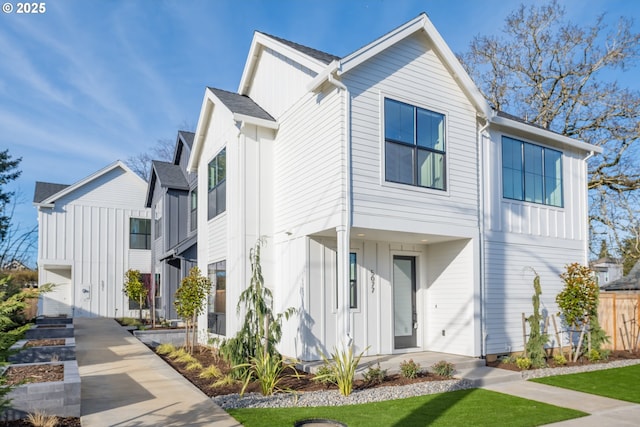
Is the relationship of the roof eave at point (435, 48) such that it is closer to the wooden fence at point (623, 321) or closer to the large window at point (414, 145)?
the large window at point (414, 145)

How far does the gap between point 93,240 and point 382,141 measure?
788 inches


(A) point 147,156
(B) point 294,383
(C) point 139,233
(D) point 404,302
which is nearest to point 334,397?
(B) point 294,383

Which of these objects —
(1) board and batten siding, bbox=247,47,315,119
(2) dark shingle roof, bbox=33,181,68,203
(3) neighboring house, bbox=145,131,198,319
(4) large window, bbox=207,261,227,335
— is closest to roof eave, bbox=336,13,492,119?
(1) board and batten siding, bbox=247,47,315,119

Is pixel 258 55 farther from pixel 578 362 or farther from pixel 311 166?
pixel 578 362

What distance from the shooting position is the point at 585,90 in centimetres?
2212

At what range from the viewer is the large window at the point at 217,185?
41.2ft

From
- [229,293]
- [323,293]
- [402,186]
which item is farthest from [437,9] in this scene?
[229,293]

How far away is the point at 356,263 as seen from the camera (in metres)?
10.4

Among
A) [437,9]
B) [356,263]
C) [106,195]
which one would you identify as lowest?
[356,263]

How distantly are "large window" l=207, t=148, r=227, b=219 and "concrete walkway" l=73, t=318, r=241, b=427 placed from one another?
3.89 metres

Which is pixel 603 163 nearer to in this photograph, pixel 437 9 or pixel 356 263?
pixel 437 9

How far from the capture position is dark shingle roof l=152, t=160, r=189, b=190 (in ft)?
65.2

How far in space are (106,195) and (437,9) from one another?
64.8ft

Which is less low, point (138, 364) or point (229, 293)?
point (229, 293)
